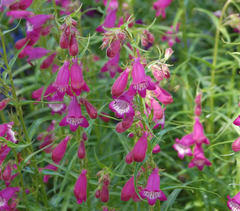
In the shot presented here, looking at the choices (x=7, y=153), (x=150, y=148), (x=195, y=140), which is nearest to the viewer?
(x=150, y=148)

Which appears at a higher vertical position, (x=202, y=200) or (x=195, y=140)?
(x=195, y=140)

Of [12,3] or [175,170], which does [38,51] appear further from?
[175,170]

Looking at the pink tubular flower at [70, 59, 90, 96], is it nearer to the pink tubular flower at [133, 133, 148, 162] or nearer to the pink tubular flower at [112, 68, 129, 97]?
the pink tubular flower at [112, 68, 129, 97]

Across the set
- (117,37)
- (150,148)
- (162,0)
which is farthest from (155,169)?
(162,0)

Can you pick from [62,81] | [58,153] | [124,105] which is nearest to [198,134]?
[124,105]

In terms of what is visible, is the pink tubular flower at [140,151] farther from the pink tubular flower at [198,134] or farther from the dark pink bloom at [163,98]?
the pink tubular flower at [198,134]
